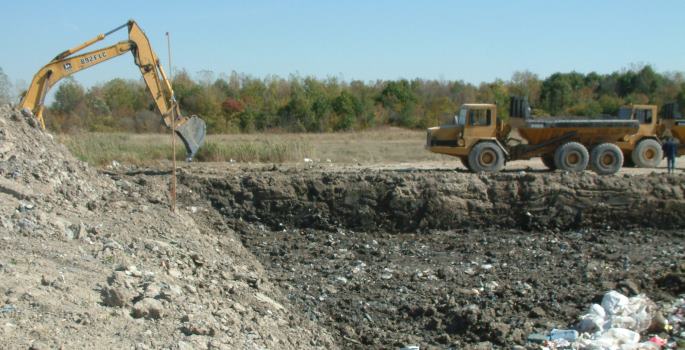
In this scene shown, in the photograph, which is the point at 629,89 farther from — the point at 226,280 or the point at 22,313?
the point at 22,313

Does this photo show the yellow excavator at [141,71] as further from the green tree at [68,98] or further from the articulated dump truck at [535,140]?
the green tree at [68,98]

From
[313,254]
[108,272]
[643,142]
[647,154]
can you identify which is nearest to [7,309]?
[108,272]

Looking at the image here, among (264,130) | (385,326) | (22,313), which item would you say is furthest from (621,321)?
(264,130)

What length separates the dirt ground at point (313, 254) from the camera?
6.60 meters

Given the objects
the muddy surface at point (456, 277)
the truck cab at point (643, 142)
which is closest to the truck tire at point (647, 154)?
the truck cab at point (643, 142)

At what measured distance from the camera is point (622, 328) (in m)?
8.72

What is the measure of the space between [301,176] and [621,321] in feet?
25.1

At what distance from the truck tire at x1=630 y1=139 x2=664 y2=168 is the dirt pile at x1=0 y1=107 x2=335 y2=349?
11.0m

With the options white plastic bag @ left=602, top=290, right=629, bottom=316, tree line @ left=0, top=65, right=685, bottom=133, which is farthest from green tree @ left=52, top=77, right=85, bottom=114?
white plastic bag @ left=602, top=290, right=629, bottom=316

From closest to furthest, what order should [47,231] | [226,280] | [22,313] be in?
[22,313]
[47,231]
[226,280]

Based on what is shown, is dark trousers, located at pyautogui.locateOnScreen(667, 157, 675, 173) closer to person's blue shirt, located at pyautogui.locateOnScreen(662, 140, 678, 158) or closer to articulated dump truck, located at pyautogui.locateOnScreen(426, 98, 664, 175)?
person's blue shirt, located at pyautogui.locateOnScreen(662, 140, 678, 158)

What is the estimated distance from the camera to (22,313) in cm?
580

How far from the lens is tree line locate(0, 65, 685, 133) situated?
3722cm

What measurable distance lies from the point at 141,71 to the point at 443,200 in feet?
21.1
